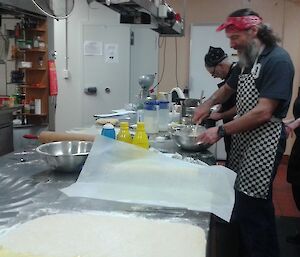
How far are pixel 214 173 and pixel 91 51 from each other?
460 centimetres

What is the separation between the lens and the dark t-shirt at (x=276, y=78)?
1926mm

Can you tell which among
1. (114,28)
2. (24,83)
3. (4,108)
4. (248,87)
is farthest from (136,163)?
(114,28)

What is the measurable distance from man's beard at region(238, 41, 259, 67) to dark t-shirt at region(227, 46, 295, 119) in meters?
0.09

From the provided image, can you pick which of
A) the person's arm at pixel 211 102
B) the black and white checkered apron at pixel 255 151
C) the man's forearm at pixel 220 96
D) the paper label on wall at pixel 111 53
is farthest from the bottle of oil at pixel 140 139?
the paper label on wall at pixel 111 53

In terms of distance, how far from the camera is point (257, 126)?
2.01 meters

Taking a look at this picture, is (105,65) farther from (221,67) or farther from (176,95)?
(221,67)

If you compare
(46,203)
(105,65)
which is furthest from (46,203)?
(105,65)

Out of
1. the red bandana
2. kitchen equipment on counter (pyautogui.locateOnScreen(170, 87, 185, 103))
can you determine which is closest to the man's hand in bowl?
the red bandana

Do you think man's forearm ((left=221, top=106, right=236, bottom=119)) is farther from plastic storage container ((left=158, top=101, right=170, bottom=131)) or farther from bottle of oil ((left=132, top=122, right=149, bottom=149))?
bottle of oil ((left=132, top=122, right=149, bottom=149))

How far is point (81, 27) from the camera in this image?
18.5ft

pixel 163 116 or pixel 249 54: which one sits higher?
pixel 249 54

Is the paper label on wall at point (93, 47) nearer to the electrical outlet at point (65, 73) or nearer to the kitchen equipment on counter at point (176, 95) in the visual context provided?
the electrical outlet at point (65, 73)

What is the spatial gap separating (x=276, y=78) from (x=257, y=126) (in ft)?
0.92

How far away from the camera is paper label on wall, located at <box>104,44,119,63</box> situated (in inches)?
219
